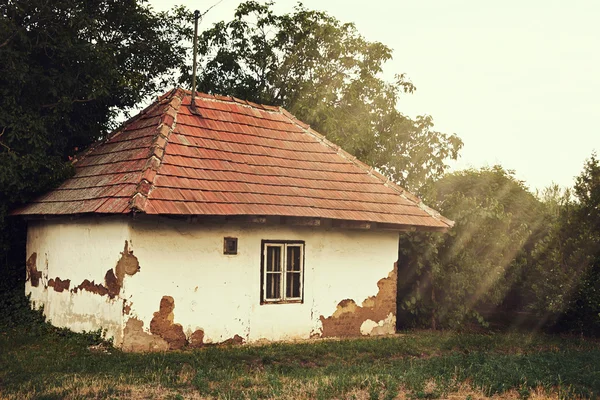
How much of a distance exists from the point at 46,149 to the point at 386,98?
12558mm

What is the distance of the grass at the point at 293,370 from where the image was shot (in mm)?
8195

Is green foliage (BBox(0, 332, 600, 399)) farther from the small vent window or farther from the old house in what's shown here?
the small vent window

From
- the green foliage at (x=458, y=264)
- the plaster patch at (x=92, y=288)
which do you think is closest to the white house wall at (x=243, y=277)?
the plaster patch at (x=92, y=288)

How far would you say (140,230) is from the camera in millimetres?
11336

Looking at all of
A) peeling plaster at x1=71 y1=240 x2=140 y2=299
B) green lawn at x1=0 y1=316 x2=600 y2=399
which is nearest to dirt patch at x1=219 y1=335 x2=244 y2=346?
green lawn at x1=0 y1=316 x2=600 y2=399

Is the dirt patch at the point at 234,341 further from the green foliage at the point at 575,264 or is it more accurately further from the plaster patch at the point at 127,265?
the green foliage at the point at 575,264

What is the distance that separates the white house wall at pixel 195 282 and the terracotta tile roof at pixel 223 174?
1.79 feet

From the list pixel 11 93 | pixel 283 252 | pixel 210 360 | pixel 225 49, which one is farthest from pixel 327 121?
pixel 210 360

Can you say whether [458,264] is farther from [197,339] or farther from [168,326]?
[168,326]

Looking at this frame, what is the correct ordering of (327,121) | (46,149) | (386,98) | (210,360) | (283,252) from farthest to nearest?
(386,98) → (327,121) → (46,149) → (283,252) → (210,360)

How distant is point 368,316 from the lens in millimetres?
14242

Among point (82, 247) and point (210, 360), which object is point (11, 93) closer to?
point (82, 247)

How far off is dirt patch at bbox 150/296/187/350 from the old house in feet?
0.06

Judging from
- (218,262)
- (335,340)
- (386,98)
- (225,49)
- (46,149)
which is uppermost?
(225,49)
